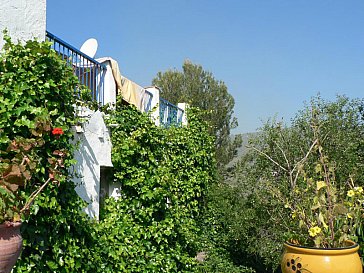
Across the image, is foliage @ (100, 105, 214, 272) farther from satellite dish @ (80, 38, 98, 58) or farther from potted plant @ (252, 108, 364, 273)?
potted plant @ (252, 108, 364, 273)

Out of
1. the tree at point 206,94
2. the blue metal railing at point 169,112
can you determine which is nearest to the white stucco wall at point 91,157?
the blue metal railing at point 169,112

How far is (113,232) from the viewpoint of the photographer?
18.7 ft

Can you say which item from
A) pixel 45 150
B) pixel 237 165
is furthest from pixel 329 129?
pixel 45 150

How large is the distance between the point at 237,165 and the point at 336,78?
319 cm

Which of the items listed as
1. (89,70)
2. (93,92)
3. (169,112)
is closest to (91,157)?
(89,70)

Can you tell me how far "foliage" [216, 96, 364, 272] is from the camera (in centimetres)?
759

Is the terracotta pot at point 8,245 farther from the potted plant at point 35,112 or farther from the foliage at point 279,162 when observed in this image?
the foliage at point 279,162

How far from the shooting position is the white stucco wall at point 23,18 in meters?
4.18

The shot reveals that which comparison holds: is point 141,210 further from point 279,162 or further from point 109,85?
point 279,162

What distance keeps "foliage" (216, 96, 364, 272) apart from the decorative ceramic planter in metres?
2.72

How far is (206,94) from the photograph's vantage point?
23859mm

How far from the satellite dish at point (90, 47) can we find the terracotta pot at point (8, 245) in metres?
5.07

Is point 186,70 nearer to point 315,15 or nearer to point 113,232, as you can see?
point 315,15

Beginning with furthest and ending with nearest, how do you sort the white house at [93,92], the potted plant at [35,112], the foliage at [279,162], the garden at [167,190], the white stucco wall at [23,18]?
the foliage at [279,162], the white house at [93,92], the white stucco wall at [23,18], the garden at [167,190], the potted plant at [35,112]
